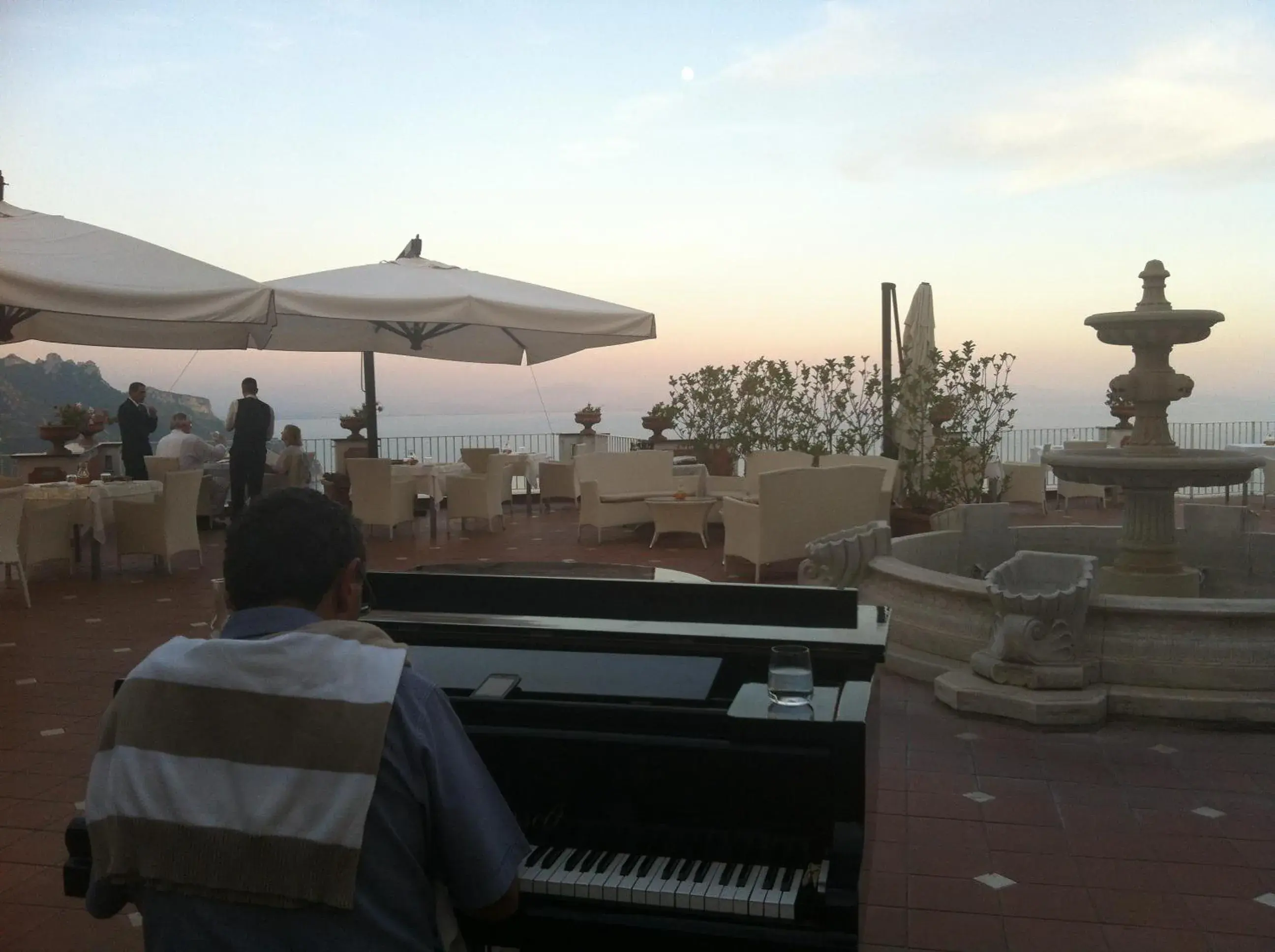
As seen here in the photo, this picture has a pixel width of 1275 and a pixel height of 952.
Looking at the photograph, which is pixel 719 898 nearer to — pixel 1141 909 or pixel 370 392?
pixel 1141 909

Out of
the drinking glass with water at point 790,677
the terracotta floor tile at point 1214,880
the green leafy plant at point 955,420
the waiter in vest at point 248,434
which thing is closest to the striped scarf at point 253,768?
the drinking glass with water at point 790,677

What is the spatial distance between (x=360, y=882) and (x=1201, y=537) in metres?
6.84

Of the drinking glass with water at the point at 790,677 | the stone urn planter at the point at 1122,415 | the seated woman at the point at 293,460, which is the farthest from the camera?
the stone urn planter at the point at 1122,415

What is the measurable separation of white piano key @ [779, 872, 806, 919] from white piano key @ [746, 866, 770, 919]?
0.08 feet

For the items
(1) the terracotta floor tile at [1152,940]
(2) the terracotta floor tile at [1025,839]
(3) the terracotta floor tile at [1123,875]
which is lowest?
(1) the terracotta floor tile at [1152,940]

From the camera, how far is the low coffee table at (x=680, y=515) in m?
9.91

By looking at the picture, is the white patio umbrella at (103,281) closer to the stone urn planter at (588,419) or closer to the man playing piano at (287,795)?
the man playing piano at (287,795)

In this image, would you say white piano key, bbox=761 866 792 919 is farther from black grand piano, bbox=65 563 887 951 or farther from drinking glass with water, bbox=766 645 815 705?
drinking glass with water, bbox=766 645 815 705

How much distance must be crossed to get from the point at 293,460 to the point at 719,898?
31.2 ft

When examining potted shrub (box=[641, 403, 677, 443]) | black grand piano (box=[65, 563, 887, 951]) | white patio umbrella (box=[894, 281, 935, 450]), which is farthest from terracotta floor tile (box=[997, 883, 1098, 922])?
potted shrub (box=[641, 403, 677, 443])

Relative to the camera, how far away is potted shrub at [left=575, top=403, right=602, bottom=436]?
50.8 feet

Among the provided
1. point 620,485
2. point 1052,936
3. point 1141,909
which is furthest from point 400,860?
point 620,485

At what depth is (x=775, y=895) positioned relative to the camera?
162 centimetres

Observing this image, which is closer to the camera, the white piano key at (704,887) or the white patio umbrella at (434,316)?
the white piano key at (704,887)
